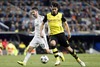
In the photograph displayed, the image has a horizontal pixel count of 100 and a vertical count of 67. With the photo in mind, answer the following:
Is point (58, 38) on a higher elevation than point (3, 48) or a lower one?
higher

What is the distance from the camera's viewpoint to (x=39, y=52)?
35.9m

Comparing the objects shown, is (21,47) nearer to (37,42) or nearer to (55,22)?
(37,42)

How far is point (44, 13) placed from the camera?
130 ft

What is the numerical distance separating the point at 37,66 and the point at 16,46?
17.9m

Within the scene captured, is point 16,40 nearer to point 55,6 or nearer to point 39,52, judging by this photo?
point 39,52

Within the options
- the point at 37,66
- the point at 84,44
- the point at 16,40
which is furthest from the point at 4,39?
the point at 37,66

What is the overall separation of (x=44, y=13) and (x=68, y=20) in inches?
88.8

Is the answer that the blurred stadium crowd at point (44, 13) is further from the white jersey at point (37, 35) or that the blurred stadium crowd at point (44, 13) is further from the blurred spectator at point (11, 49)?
the white jersey at point (37, 35)

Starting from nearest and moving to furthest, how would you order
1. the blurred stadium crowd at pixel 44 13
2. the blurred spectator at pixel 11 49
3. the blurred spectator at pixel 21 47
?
the blurred spectator at pixel 11 49 < the blurred spectator at pixel 21 47 < the blurred stadium crowd at pixel 44 13

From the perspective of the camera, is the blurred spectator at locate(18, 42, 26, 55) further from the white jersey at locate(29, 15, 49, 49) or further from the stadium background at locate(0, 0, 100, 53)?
the white jersey at locate(29, 15, 49, 49)

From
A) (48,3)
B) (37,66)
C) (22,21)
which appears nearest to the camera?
(37,66)

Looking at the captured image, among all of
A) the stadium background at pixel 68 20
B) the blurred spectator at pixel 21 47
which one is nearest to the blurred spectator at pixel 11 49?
the blurred spectator at pixel 21 47

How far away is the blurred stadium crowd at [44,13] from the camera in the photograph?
36.5 metres

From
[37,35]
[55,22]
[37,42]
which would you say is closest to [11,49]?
[37,35]
